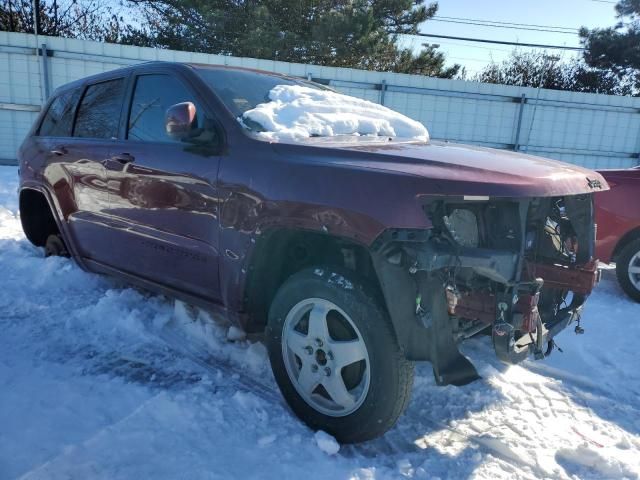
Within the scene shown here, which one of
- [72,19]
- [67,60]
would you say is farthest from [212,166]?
[72,19]

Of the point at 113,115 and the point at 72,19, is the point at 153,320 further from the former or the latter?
the point at 72,19

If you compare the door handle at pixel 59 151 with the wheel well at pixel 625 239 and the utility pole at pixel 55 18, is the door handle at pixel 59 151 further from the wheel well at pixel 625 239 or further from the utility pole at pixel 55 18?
the utility pole at pixel 55 18

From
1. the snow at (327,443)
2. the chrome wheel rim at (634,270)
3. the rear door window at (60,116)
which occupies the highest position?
the rear door window at (60,116)

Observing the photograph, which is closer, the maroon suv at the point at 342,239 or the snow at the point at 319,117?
the maroon suv at the point at 342,239

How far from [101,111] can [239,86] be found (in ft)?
4.47

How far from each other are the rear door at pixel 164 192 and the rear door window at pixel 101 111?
20 cm

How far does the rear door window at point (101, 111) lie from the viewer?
3.64 m

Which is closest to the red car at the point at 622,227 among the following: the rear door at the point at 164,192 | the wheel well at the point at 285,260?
the wheel well at the point at 285,260

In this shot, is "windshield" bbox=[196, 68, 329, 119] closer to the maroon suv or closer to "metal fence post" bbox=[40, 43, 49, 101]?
the maroon suv

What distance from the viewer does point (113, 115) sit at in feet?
12.0

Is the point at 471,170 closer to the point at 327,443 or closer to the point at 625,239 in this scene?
the point at 327,443

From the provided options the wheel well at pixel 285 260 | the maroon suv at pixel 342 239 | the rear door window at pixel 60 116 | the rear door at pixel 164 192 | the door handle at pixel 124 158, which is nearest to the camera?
the maroon suv at pixel 342 239

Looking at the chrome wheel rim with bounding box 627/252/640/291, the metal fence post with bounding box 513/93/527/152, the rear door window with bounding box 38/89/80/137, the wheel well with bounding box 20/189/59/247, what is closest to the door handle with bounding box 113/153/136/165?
the rear door window with bounding box 38/89/80/137

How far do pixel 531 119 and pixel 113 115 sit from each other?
11.4 meters
